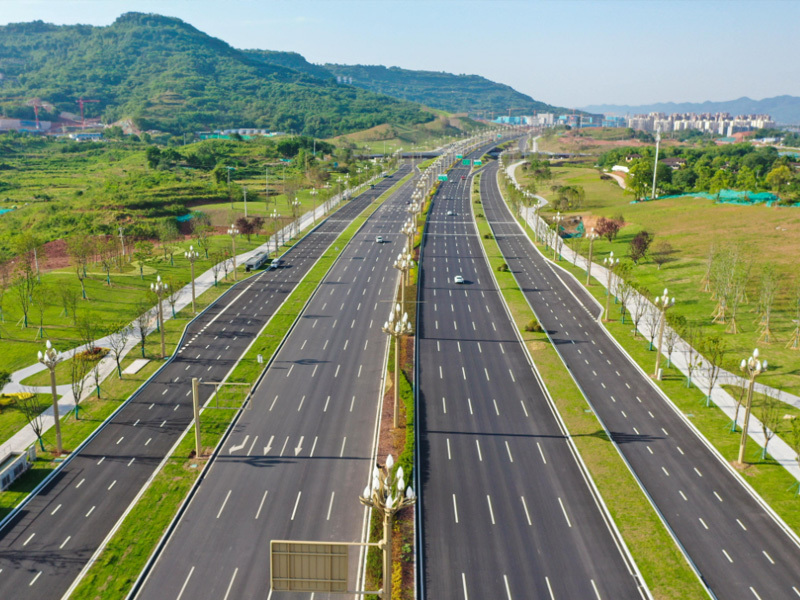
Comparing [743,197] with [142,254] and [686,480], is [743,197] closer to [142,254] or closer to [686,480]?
[686,480]

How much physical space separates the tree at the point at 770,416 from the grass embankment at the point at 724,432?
26.9 inches

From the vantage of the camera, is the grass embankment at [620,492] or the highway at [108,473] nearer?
the grass embankment at [620,492]

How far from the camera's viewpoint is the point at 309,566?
922 inches

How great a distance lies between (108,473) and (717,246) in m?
91.4

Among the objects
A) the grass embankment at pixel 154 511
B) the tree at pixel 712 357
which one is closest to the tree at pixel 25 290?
the grass embankment at pixel 154 511

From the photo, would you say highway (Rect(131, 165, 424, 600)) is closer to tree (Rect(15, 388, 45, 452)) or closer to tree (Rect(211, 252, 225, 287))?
tree (Rect(15, 388, 45, 452))

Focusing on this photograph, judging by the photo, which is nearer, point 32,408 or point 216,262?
point 32,408

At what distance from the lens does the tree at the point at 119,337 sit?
204ft

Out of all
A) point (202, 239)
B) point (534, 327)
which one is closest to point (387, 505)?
point (534, 327)

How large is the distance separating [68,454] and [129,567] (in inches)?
602

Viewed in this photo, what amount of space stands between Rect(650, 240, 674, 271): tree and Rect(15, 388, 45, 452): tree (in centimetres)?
8665

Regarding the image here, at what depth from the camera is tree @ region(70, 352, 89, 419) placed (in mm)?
52369

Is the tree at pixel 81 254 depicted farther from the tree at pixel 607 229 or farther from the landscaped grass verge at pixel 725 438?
the tree at pixel 607 229

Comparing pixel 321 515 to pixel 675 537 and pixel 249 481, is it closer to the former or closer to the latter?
pixel 249 481
